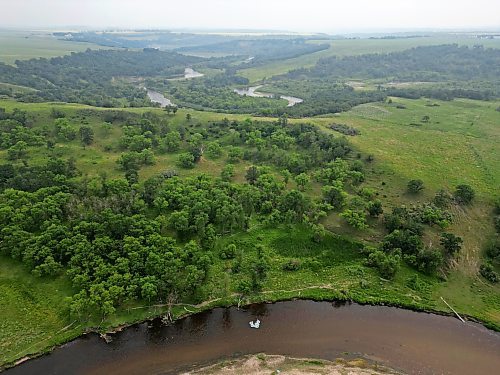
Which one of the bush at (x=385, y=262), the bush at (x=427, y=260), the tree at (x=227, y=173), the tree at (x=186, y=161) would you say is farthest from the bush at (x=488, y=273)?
the tree at (x=186, y=161)

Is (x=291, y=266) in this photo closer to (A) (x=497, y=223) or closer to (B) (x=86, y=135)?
(A) (x=497, y=223)

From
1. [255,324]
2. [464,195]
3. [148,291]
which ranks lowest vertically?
[255,324]

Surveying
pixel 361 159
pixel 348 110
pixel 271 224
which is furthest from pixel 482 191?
pixel 348 110

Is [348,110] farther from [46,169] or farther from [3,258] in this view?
[3,258]

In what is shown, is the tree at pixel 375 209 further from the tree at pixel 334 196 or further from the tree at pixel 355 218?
the tree at pixel 334 196

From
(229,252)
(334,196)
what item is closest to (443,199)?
(334,196)

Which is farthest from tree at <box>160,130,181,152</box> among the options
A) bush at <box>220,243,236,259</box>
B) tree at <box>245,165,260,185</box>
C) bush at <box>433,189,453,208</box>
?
bush at <box>433,189,453,208</box>
